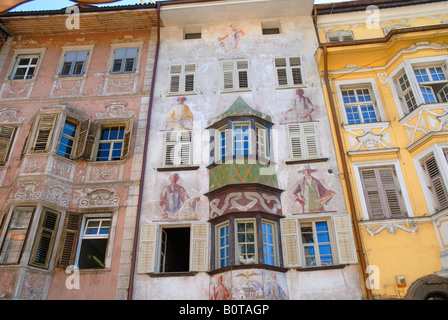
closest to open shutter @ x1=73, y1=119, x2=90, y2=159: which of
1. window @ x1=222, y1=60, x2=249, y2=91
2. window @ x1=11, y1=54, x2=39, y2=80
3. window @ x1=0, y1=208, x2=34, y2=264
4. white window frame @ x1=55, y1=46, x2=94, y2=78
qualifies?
window @ x1=0, y1=208, x2=34, y2=264

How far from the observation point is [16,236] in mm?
9914

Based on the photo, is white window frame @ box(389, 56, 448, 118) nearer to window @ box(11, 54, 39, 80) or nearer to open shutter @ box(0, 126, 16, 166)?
open shutter @ box(0, 126, 16, 166)

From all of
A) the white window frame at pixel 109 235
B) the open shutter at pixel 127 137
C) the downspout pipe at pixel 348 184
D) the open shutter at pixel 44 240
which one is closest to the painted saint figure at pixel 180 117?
the open shutter at pixel 127 137

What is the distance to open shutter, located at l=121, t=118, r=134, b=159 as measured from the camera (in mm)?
11781

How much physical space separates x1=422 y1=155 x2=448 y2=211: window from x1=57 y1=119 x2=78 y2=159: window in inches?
415

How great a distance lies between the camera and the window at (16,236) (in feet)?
31.4

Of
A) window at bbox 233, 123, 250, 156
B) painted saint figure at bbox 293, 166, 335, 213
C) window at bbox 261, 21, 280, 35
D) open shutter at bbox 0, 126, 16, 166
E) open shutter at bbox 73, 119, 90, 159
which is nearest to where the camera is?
painted saint figure at bbox 293, 166, 335, 213

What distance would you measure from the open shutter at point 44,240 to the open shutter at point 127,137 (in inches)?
103

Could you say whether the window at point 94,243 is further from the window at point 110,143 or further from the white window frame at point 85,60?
the white window frame at point 85,60

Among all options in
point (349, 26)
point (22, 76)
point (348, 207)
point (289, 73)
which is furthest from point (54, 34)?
point (348, 207)

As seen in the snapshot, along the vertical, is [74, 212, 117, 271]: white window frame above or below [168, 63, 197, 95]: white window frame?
below

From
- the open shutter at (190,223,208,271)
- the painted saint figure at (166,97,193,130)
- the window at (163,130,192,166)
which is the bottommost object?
the open shutter at (190,223,208,271)
